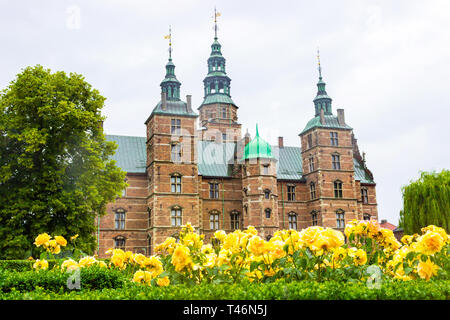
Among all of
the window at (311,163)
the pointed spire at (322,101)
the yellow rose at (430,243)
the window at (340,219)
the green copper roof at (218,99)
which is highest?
the green copper roof at (218,99)

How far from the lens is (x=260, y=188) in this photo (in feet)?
120

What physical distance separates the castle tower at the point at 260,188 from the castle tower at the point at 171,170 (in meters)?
4.95

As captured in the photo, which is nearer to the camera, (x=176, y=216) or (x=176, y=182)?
(x=176, y=216)

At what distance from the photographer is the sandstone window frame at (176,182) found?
112 ft

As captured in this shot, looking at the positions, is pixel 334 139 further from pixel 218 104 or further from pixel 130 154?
pixel 130 154

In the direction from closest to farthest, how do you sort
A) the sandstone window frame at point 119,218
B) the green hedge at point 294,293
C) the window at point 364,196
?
the green hedge at point 294,293
the sandstone window frame at point 119,218
the window at point 364,196

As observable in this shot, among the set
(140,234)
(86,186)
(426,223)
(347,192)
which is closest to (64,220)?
(86,186)

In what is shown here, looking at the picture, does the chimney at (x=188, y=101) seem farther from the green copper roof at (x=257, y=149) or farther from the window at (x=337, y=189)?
the window at (x=337, y=189)

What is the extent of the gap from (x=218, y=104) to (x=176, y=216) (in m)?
20.2

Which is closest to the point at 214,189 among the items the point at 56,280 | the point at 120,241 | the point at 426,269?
the point at 120,241

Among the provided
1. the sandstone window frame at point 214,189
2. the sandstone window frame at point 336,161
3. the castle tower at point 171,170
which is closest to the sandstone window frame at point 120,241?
the castle tower at point 171,170

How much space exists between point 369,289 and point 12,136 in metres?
18.9
